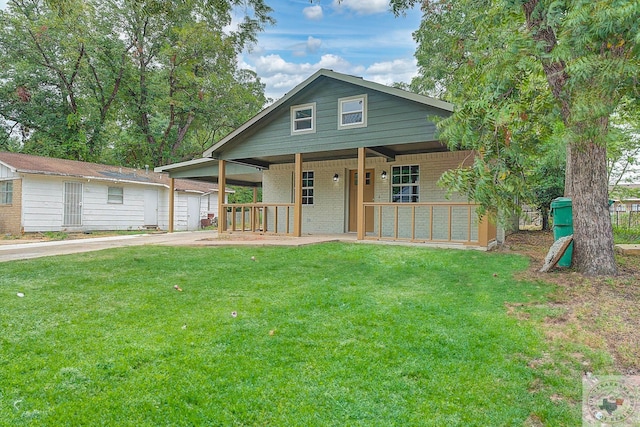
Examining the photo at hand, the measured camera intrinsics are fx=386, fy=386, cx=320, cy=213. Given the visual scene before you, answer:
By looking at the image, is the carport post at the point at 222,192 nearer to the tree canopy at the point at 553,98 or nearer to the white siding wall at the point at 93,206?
the tree canopy at the point at 553,98

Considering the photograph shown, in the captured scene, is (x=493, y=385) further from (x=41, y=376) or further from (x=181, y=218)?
(x=181, y=218)

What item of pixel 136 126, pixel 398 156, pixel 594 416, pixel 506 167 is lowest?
pixel 594 416

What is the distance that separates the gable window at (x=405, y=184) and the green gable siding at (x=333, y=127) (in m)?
2.11

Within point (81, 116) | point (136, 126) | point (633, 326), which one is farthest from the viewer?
point (136, 126)

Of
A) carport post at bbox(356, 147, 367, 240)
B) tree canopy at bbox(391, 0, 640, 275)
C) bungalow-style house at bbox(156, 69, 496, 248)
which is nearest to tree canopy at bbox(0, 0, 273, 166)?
bungalow-style house at bbox(156, 69, 496, 248)

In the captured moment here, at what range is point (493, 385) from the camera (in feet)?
8.97

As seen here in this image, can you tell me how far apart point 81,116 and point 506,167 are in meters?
25.1

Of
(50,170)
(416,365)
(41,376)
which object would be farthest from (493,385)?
(50,170)

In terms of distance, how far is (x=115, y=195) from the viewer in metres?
17.5

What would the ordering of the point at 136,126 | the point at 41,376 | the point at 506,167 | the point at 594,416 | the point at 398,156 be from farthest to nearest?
the point at 136,126
the point at 398,156
the point at 506,167
the point at 41,376
the point at 594,416

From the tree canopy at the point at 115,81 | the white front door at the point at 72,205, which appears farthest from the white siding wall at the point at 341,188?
the tree canopy at the point at 115,81

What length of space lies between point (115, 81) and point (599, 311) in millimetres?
26904

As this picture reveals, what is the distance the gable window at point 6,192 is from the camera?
1508 cm

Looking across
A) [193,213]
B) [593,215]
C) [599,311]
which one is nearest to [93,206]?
[193,213]
